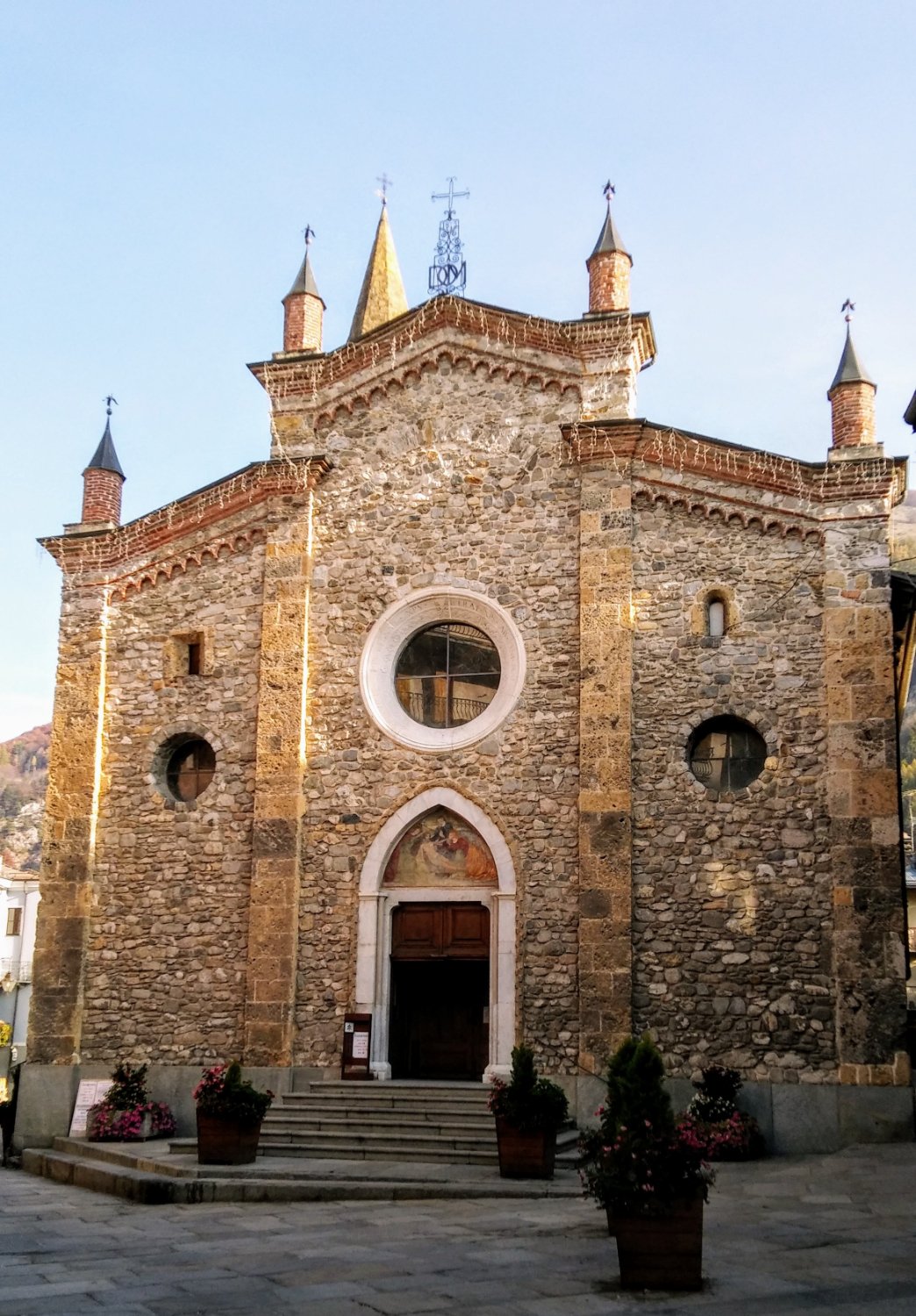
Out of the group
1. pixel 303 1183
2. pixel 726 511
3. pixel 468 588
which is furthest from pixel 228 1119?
pixel 726 511

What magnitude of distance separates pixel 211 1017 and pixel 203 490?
8156mm

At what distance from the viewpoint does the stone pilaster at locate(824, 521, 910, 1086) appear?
15867mm

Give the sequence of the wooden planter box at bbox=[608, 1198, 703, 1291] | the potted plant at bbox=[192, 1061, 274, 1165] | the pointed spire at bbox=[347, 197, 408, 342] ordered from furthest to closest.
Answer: the pointed spire at bbox=[347, 197, 408, 342]
the potted plant at bbox=[192, 1061, 274, 1165]
the wooden planter box at bbox=[608, 1198, 703, 1291]

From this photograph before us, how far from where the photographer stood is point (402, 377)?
795 inches

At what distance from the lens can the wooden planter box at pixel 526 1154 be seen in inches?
557

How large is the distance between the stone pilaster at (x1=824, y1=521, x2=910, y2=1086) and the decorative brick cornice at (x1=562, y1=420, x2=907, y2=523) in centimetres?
48

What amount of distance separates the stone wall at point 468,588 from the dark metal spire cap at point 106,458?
408cm

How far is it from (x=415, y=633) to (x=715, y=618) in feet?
14.7

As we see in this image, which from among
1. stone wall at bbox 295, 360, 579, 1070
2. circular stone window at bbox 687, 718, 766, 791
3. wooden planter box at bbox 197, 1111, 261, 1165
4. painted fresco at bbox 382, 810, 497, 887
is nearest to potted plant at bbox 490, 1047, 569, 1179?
stone wall at bbox 295, 360, 579, 1070

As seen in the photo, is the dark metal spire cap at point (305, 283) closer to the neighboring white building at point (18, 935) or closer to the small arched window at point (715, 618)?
the small arched window at point (715, 618)

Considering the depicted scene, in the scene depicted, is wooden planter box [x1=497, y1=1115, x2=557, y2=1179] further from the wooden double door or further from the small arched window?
the small arched window

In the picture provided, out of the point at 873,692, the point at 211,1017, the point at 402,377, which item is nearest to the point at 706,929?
the point at 873,692

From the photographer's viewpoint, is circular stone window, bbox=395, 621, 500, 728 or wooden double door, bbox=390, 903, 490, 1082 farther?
circular stone window, bbox=395, 621, 500, 728

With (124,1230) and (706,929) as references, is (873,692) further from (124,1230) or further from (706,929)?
(124,1230)
